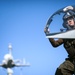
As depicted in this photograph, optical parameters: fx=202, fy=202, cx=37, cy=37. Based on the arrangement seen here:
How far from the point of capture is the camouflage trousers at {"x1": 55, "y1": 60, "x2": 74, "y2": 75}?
4418 millimetres

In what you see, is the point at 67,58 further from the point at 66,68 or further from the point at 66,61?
the point at 66,68

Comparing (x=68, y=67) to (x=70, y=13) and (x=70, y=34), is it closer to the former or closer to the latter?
(x=70, y=13)

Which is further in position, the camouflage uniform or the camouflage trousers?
the camouflage trousers

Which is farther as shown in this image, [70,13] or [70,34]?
[70,13]

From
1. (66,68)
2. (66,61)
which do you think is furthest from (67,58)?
(66,68)

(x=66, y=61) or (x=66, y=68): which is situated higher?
(x=66, y=61)

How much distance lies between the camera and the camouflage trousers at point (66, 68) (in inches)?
174

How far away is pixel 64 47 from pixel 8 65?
874cm

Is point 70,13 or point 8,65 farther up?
point 70,13

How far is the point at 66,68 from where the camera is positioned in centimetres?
448

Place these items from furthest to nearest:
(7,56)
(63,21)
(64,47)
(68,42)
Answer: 1. (7,56)
2. (64,47)
3. (68,42)
4. (63,21)

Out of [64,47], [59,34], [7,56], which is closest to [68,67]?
[64,47]

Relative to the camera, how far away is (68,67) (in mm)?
4453

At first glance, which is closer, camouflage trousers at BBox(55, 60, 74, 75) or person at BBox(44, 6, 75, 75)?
person at BBox(44, 6, 75, 75)
